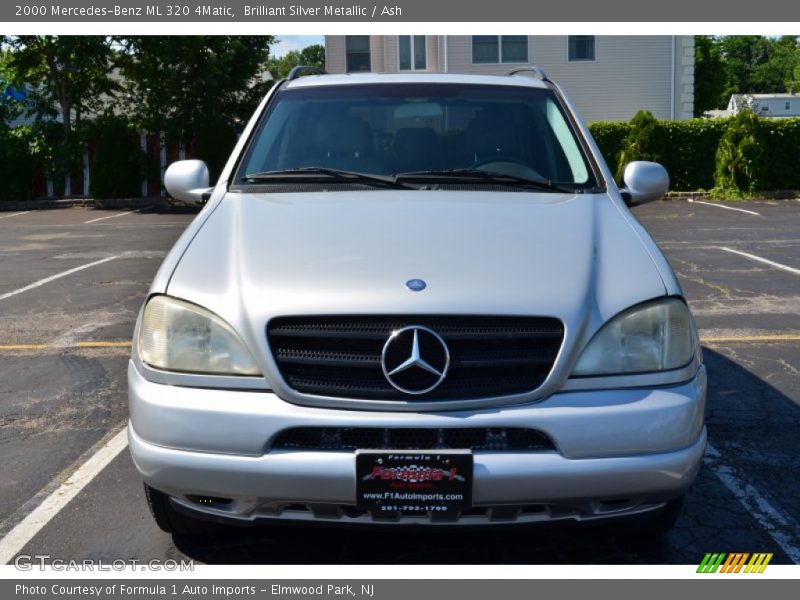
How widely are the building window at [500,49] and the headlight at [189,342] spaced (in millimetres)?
26296

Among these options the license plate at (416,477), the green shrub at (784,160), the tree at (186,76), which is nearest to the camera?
the license plate at (416,477)

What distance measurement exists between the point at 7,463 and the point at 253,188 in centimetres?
187

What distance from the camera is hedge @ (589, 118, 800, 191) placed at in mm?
20766

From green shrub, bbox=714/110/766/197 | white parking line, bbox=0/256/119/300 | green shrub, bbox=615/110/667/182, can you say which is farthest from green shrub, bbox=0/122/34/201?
green shrub, bbox=714/110/766/197

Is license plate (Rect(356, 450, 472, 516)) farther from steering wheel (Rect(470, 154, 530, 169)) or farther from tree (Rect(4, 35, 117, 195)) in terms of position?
tree (Rect(4, 35, 117, 195))

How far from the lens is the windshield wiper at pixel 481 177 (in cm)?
415

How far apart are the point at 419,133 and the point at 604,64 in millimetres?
25746

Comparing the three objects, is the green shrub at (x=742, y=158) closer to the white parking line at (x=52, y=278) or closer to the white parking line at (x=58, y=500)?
the white parking line at (x=52, y=278)

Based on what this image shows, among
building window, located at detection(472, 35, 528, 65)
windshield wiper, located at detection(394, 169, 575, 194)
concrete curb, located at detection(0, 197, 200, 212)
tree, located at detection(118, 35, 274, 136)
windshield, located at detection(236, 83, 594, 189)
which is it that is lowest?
concrete curb, located at detection(0, 197, 200, 212)

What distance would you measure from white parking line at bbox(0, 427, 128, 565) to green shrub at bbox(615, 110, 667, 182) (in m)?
17.4

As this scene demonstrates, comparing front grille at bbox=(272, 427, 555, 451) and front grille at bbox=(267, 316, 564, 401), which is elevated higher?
front grille at bbox=(267, 316, 564, 401)

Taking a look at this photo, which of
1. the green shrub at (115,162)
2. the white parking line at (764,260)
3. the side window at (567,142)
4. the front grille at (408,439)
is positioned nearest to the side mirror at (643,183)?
the side window at (567,142)
